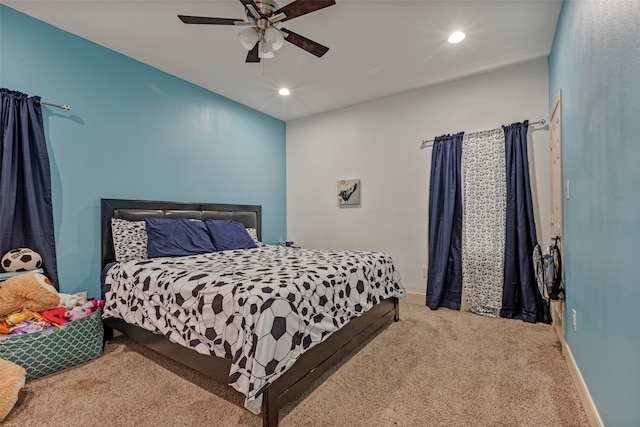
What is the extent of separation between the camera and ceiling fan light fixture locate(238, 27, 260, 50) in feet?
7.17

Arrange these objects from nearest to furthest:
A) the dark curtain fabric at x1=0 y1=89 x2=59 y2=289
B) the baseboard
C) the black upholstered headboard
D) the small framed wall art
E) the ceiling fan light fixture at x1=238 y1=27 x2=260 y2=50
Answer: the baseboard, the ceiling fan light fixture at x1=238 y1=27 x2=260 y2=50, the dark curtain fabric at x1=0 y1=89 x2=59 y2=289, the black upholstered headboard, the small framed wall art

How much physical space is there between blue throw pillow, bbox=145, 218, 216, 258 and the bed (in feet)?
0.49

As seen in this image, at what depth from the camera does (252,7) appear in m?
2.02

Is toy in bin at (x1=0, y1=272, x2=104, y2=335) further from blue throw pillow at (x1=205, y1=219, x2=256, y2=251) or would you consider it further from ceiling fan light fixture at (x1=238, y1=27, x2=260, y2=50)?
ceiling fan light fixture at (x1=238, y1=27, x2=260, y2=50)

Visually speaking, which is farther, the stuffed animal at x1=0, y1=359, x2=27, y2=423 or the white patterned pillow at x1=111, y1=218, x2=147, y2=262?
the white patterned pillow at x1=111, y1=218, x2=147, y2=262

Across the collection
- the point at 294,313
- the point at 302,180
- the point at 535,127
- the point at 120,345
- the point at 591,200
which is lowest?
the point at 120,345

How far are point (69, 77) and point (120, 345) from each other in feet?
7.98

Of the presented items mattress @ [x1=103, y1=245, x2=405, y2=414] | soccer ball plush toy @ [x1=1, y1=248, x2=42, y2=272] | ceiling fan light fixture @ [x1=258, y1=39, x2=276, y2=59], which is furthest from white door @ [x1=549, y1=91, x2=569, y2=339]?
soccer ball plush toy @ [x1=1, y1=248, x2=42, y2=272]

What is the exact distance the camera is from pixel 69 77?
2705 mm

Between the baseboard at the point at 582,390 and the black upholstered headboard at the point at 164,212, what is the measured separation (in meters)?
3.64

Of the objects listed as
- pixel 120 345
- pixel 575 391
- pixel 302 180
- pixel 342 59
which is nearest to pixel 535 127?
pixel 342 59

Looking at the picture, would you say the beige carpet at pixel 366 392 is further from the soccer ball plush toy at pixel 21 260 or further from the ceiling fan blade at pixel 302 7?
the ceiling fan blade at pixel 302 7

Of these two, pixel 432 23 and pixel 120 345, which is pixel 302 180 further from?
pixel 120 345

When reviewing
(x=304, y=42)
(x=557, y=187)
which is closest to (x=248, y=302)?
(x=304, y=42)
